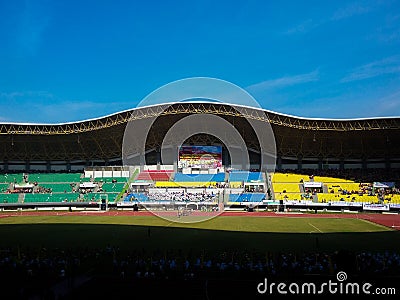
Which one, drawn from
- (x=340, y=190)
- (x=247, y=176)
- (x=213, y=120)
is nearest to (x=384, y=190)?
(x=340, y=190)

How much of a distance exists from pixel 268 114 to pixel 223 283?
172 feet

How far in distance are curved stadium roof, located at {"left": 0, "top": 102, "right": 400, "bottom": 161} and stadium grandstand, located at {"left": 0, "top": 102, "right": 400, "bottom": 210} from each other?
175 millimetres

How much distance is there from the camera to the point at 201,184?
74.8m

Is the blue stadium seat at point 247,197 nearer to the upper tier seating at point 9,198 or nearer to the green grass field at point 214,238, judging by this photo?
the green grass field at point 214,238

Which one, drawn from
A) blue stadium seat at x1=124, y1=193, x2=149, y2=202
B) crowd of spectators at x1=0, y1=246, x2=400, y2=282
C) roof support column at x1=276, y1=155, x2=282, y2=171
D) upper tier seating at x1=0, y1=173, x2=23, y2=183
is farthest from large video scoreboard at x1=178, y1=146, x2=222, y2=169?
crowd of spectators at x1=0, y1=246, x2=400, y2=282

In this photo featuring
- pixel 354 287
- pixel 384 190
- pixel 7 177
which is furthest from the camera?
pixel 7 177

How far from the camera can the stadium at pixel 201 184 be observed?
110ft

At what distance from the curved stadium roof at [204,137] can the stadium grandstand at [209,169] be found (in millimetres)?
175

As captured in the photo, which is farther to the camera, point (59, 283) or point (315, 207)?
point (315, 207)

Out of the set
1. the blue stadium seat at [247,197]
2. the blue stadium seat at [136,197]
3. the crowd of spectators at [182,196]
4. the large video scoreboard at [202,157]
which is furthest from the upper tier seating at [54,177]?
the blue stadium seat at [247,197]

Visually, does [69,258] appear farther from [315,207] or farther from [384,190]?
[384,190]

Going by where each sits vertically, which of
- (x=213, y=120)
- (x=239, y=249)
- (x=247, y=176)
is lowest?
(x=239, y=249)

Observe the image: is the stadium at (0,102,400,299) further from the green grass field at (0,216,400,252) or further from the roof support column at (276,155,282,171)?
the roof support column at (276,155,282,171)

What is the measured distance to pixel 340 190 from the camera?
2746 inches
